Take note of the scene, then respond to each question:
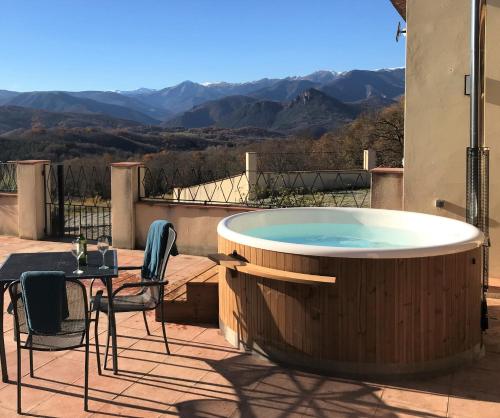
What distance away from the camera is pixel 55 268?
403 cm

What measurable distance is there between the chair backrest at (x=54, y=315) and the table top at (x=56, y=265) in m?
0.31

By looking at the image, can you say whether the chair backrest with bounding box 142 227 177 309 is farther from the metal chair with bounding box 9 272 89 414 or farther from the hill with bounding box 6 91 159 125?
the hill with bounding box 6 91 159 125

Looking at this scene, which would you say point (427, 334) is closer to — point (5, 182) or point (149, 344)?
point (149, 344)

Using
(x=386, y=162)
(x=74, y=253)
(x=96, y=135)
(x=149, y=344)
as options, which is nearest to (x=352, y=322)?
(x=149, y=344)

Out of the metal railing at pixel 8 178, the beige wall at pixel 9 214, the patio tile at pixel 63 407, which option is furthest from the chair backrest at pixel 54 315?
the metal railing at pixel 8 178

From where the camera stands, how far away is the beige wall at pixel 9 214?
32.7 ft

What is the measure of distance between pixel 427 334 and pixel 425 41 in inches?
156

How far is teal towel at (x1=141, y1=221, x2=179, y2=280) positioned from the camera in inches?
174

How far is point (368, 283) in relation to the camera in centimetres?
379

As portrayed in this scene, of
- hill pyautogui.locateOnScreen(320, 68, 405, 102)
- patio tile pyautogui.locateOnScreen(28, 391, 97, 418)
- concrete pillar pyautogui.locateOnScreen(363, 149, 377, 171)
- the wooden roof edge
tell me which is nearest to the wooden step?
patio tile pyautogui.locateOnScreen(28, 391, 97, 418)

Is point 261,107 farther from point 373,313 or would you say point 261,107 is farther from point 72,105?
point 373,313

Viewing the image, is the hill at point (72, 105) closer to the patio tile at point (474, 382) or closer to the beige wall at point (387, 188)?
the beige wall at point (387, 188)

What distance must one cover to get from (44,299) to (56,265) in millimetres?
974

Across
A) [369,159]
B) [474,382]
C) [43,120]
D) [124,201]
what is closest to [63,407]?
[474,382]
